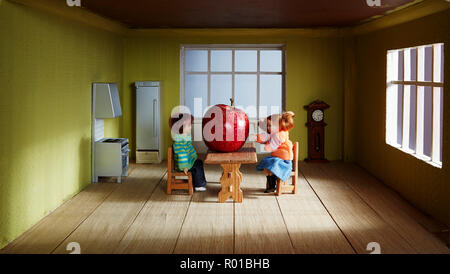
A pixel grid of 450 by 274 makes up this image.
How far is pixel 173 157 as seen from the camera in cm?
672

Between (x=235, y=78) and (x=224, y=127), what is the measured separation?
426 cm

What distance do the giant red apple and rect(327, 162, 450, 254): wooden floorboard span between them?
5.86 ft

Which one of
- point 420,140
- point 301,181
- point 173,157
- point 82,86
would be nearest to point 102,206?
point 173,157

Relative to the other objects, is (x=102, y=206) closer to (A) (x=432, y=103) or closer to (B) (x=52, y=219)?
(B) (x=52, y=219)

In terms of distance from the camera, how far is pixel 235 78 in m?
9.59

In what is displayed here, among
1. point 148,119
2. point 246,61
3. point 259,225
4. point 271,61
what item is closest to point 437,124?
point 259,225

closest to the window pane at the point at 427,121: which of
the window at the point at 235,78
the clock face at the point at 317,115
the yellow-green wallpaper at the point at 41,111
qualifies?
the clock face at the point at 317,115

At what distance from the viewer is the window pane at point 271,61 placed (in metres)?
9.58

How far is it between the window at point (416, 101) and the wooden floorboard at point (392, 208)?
606mm

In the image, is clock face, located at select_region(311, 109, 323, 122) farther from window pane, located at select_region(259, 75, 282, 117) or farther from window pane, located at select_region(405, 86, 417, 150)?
window pane, located at select_region(405, 86, 417, 150)

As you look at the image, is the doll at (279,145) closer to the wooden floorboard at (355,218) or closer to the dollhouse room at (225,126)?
the dollhouse room at (225,126)

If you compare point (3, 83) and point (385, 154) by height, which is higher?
point (3, 83)

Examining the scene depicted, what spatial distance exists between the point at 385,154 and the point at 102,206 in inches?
156

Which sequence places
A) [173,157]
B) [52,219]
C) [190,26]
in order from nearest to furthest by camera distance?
[52,219], [173,157], [190,26]
